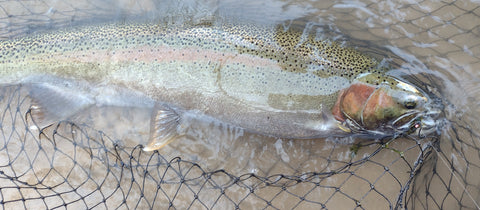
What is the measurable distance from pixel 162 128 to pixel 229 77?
0.70 metres

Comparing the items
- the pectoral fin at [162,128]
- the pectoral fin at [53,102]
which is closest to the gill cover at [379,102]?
the pectoral fin at [162,128]

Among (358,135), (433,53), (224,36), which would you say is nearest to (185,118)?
(224,36)

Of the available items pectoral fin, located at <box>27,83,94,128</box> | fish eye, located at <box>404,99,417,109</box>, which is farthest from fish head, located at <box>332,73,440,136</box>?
pectoral fin, located at <box>27,83,94,128</box>

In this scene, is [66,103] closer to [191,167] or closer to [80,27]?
[80,27]

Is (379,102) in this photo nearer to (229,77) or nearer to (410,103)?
(410,103)

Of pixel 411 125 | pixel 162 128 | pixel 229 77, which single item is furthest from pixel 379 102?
pixel 162 128

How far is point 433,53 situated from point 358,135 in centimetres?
94

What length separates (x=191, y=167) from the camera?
9.75ft

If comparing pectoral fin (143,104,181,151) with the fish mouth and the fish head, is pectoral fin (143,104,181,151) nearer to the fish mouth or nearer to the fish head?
the fish head

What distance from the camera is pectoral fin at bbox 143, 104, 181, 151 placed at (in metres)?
2.80

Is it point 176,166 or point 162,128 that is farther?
point 176,166

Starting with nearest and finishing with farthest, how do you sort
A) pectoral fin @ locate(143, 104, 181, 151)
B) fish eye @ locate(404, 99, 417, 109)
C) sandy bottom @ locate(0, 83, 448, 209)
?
1. fish eye @ locate(404, 99, 417, 109)
2. pectoral fin @ locate(143, 104, 181, 151)
3. sandy bottom @ locate(0, 83, 448, 209)

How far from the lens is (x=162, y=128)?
2.84 meters

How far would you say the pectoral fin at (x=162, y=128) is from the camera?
2.80 m
